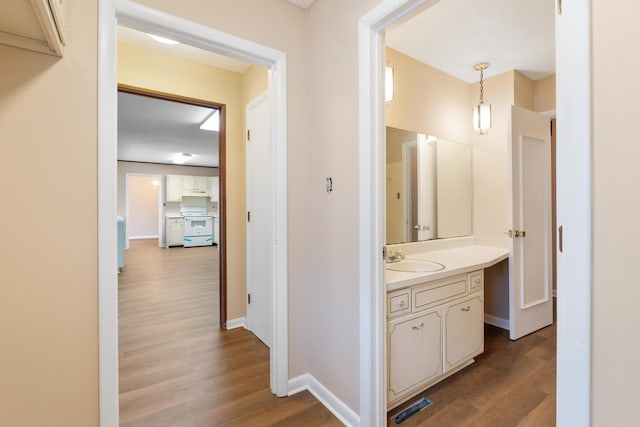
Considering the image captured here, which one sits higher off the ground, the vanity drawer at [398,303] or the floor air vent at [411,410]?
the vanity drawer at [398,303]

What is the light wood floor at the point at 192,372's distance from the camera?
1.62m

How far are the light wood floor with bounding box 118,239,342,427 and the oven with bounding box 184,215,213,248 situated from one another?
5478 mm

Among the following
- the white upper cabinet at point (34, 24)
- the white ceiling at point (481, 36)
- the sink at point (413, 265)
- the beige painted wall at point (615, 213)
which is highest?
the white ceiling at point (481, 36)

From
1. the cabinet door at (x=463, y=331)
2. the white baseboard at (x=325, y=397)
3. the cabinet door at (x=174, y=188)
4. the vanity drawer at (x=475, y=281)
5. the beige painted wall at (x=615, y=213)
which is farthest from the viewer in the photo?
the cabinet door at (x=174, y=188)

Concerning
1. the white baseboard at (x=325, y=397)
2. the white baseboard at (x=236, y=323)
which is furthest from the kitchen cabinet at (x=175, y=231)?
the white baseboard at (x=325, y=397)

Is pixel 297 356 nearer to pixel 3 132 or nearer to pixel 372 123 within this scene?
pixel 372 123

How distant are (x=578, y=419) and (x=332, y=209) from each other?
1262 mm

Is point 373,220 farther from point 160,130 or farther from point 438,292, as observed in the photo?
point 160,130

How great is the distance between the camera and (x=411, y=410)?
5.44 ft

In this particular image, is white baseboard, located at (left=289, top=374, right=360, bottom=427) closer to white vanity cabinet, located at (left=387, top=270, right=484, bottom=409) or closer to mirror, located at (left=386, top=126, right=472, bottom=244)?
white vanity cabinet, located at (left=387, top=270, right=484, bottom=409)

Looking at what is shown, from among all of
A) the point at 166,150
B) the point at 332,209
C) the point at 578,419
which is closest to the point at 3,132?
the point at 332,209

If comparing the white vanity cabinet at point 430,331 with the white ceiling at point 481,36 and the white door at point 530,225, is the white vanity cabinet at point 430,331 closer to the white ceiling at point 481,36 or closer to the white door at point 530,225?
the white door at point 530,225

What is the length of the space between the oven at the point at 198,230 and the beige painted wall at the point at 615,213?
→ 968cm

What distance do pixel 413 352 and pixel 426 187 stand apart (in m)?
1.55
